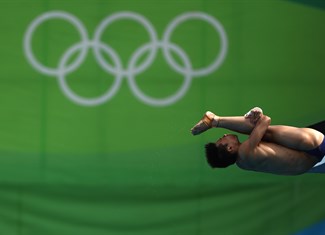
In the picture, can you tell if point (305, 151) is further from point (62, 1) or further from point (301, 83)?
point (62, 1)

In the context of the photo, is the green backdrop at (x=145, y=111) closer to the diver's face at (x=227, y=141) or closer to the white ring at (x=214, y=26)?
the white ring at (x=214, y=26)

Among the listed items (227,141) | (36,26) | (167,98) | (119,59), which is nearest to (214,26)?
(167,98)

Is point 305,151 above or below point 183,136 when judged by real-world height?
below

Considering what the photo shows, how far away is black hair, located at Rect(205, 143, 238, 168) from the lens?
4.54m

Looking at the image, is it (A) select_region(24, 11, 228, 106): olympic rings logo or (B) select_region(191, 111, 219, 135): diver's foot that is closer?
(B) select_region(191, 111, 219, 135): diver's foot

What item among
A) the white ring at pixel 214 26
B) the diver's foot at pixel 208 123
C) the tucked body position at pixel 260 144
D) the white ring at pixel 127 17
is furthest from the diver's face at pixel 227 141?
the white ring at pixel 127 17

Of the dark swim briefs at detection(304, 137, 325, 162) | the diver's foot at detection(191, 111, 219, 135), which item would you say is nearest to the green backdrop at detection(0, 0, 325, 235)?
the dark swim briefs at detection(304, 137, 325, 162)

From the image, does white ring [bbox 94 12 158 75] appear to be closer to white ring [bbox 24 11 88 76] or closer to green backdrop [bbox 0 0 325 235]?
green backdrop [bbox 0 0 325 235]

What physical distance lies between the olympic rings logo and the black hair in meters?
1.62

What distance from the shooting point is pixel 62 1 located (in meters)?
6.16

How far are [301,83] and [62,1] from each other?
81.1 inches

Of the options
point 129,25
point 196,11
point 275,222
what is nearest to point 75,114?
point 129,25

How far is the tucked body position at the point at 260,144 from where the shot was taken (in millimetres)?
4484

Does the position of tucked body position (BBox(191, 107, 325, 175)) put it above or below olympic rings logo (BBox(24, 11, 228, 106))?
below
